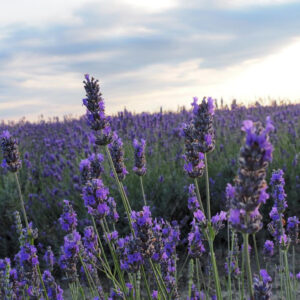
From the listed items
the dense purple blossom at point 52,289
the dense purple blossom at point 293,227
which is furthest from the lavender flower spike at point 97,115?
the dense purple blossom at point 293,227

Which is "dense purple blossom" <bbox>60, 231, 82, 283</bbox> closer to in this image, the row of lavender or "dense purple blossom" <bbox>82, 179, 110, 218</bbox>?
the row of lavender

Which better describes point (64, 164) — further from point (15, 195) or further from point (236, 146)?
point (236, 146)

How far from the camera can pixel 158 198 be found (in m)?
4.88

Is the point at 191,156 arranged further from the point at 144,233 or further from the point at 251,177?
the point at 251,177

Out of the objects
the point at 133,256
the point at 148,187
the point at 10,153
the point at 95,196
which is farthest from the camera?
the point at 148,187

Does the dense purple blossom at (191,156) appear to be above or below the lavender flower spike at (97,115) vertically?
below

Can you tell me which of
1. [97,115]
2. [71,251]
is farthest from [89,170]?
[71,251]

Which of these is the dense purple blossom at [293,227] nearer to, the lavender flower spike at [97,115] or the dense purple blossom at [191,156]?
the dense purple blossom at [191,156]

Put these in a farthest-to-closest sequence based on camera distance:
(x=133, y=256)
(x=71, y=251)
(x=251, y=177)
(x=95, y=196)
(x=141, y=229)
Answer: (x=71, y=251), (x=95, y=196), (x=133, y=256), (x=141, y=229), (x=251, y=177)

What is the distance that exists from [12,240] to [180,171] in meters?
2.28

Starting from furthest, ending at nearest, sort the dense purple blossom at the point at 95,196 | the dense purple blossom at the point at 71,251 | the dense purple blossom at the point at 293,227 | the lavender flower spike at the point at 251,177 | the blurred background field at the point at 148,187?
1. the blurred background field at the point at 148,187
2. the dense purple blossom at the point at 293,227
3. the dense purple blossom at the point at 71,251
4. the dense purple blossom at the point at 95,196
5. the lavender flower spike at the point at 251,177

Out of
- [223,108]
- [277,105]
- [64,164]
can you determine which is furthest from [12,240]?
[277,105]

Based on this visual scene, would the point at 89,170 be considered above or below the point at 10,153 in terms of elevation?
below

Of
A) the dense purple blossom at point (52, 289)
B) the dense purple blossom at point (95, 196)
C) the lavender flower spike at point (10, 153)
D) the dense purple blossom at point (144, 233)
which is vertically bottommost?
the dense purple blossom at point (52, 289)
